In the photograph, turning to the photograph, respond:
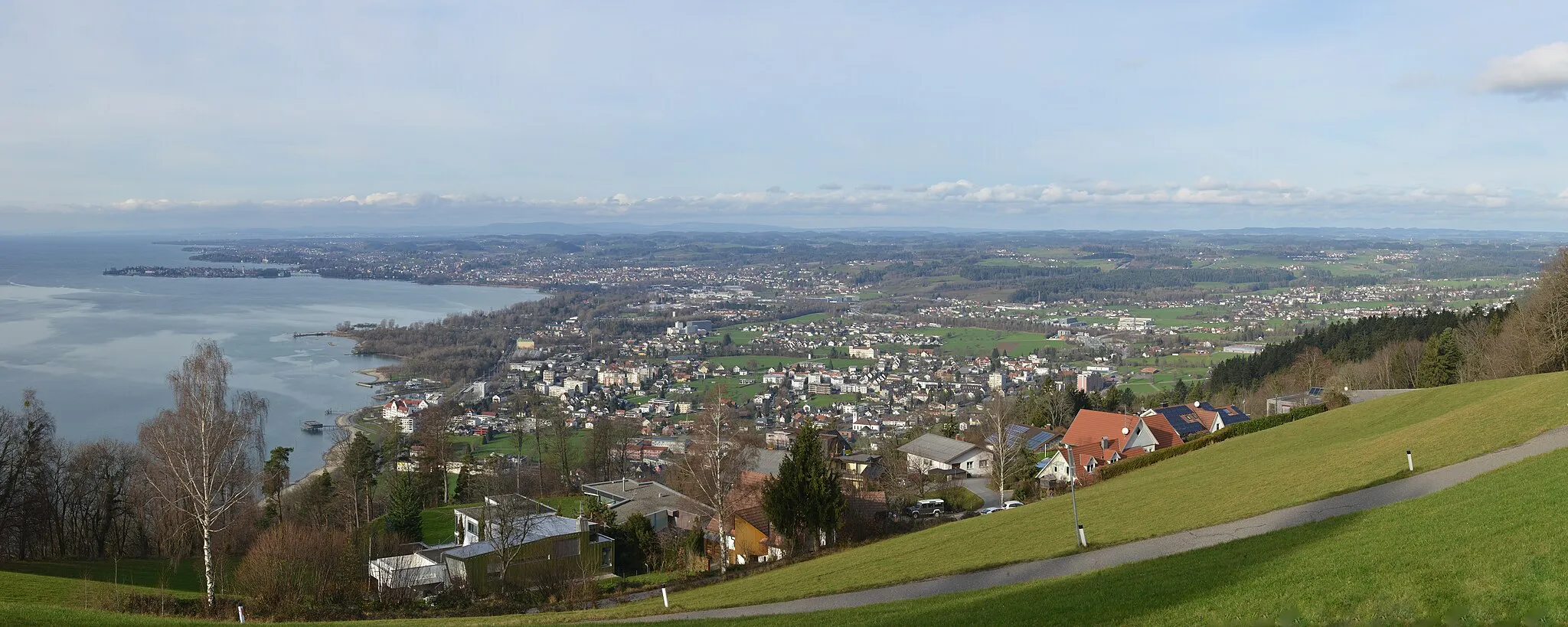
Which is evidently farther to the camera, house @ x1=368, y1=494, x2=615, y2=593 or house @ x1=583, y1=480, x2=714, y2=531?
house @ x1=583, y1=480, x2=714, y2=531

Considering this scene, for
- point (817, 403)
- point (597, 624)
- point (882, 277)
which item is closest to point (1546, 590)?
point (597, 624)

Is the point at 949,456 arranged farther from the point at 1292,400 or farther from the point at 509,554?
the point at 509,554

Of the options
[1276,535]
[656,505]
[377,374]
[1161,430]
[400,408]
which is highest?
[1276,535]

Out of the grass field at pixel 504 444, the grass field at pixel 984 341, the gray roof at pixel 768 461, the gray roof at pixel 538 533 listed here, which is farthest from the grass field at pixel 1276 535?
the grass field at pixel 984 341

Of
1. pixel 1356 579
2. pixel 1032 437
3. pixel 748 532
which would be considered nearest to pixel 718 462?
pixel 748 532

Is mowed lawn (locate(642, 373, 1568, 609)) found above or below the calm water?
above

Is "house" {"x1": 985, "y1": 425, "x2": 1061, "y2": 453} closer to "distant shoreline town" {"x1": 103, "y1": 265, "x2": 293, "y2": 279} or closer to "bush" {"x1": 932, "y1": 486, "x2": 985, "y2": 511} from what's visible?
"bush" {"x1": 932, "y1": 486, "x2": 985, "y2": 511}

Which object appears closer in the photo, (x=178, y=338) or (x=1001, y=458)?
(x=1001, y=458)

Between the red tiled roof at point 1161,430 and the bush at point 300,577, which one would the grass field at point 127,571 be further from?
the red tiled roof at point 1161,430

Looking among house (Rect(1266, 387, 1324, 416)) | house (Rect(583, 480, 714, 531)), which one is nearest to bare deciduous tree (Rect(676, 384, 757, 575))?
house (Rect(583, 480, 714, 531))
